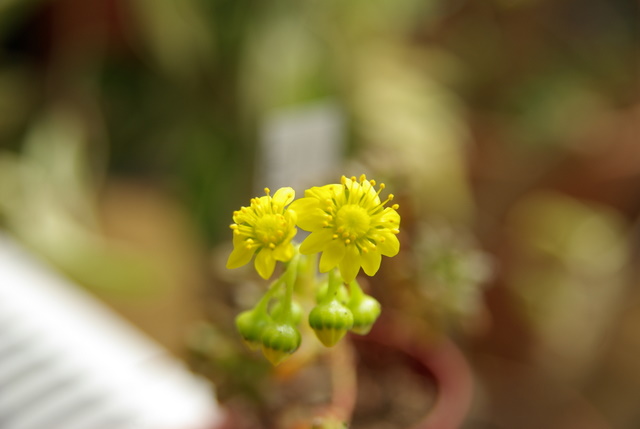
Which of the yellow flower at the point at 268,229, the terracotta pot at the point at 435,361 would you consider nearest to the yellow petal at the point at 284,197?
the yellow flower at the point at 268,229

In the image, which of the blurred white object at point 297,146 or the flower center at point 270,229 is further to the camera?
the blurred white object at point 297,146

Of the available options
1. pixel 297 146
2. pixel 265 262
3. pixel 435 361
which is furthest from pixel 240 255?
pixel 297 146

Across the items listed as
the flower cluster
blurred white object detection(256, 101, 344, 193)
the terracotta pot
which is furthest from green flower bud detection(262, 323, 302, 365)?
blurred white object detection(256, 101, 344, 193)

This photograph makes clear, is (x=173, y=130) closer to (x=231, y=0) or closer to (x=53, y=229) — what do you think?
(x=231, y=0)

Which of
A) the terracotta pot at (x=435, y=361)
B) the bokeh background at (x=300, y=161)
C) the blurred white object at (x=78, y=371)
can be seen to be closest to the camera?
the terracotta pot at (x=435, y=361)

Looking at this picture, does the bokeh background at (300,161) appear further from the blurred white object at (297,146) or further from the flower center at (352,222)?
the flower center at (352,222)

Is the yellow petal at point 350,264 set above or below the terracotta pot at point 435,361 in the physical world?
below

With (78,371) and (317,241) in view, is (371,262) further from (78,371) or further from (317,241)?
(78,371)
